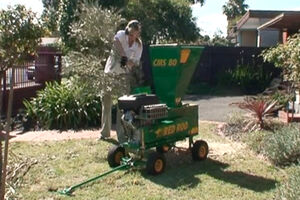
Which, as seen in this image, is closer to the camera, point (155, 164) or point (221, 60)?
point (155, 164)

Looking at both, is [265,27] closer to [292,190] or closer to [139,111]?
[139,111]

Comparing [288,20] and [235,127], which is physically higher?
[288,20]

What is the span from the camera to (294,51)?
7098 millimetres

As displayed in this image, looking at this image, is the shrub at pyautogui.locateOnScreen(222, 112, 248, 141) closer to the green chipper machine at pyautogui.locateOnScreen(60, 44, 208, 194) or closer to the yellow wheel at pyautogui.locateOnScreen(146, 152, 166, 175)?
the green chipper machine at pyautogui.locateOnScreen(60, 44, 208, 194)

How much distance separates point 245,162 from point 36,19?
4066 mm

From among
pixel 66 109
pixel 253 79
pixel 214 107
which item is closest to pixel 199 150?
pixel 66 109

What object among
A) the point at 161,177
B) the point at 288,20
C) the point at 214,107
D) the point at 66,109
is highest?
the point at 288,20

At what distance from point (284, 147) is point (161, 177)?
1.68m

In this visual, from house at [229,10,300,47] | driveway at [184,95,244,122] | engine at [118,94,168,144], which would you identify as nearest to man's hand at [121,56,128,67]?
engine at [118,94,168,144]

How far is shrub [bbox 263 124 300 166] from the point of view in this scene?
605 cm

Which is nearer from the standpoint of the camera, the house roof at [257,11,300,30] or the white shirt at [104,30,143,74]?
the white shirt at [104,30,143,74]

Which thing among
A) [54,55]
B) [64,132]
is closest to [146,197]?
[64,132]

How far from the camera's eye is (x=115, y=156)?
6.29 metres

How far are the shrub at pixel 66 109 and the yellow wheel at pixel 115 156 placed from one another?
328cm
